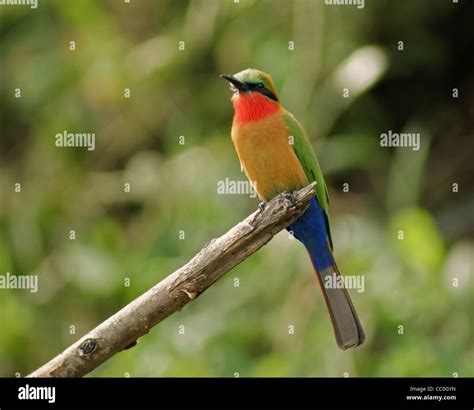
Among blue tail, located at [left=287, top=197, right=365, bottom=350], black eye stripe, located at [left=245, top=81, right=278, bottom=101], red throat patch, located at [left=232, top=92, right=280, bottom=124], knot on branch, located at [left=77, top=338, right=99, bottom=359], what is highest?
black eye stripe, located at [left=245, top=81, right=278, bottom=101]

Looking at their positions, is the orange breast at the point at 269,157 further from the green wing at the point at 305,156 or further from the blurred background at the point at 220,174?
the blurred background at the point at 220,174

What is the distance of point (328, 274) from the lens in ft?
16.5

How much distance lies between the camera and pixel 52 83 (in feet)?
25.1

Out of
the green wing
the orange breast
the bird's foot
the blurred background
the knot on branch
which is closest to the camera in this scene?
the knot on branch

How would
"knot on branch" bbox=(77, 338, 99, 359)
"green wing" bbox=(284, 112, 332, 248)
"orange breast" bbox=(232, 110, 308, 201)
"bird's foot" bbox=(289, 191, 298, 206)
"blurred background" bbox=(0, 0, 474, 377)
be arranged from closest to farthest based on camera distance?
1. "knot on branch" bbox=(77, 338, 99, 359)
2. "bird's foot" bbox=(289, 191, 298, 206)
3. "orange breast" bbox=(232, 110, 308, 201)
4. "green wing" bbox=(284, 112, 332, 248)
5. "blurred background" bbox=(0, 0, 474, 377)

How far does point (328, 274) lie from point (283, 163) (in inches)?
26.8

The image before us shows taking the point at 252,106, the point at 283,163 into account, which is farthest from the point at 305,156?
the point at 252,106

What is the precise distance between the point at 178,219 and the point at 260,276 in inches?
27.8

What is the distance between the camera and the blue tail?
4906mm

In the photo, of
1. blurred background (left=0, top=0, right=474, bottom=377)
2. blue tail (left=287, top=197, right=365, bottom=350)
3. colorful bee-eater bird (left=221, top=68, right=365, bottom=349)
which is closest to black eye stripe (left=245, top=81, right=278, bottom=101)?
colorful bee-eater bird (left=221, top=68, right=365, bottom=349)

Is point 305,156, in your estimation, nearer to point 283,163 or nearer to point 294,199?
point 283,163

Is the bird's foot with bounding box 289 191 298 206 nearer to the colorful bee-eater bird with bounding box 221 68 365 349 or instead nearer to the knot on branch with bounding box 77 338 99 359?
the colorful bee-eater bird with bounding box 221 68 365 349

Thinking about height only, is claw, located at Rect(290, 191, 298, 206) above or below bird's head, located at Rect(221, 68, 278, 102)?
below
